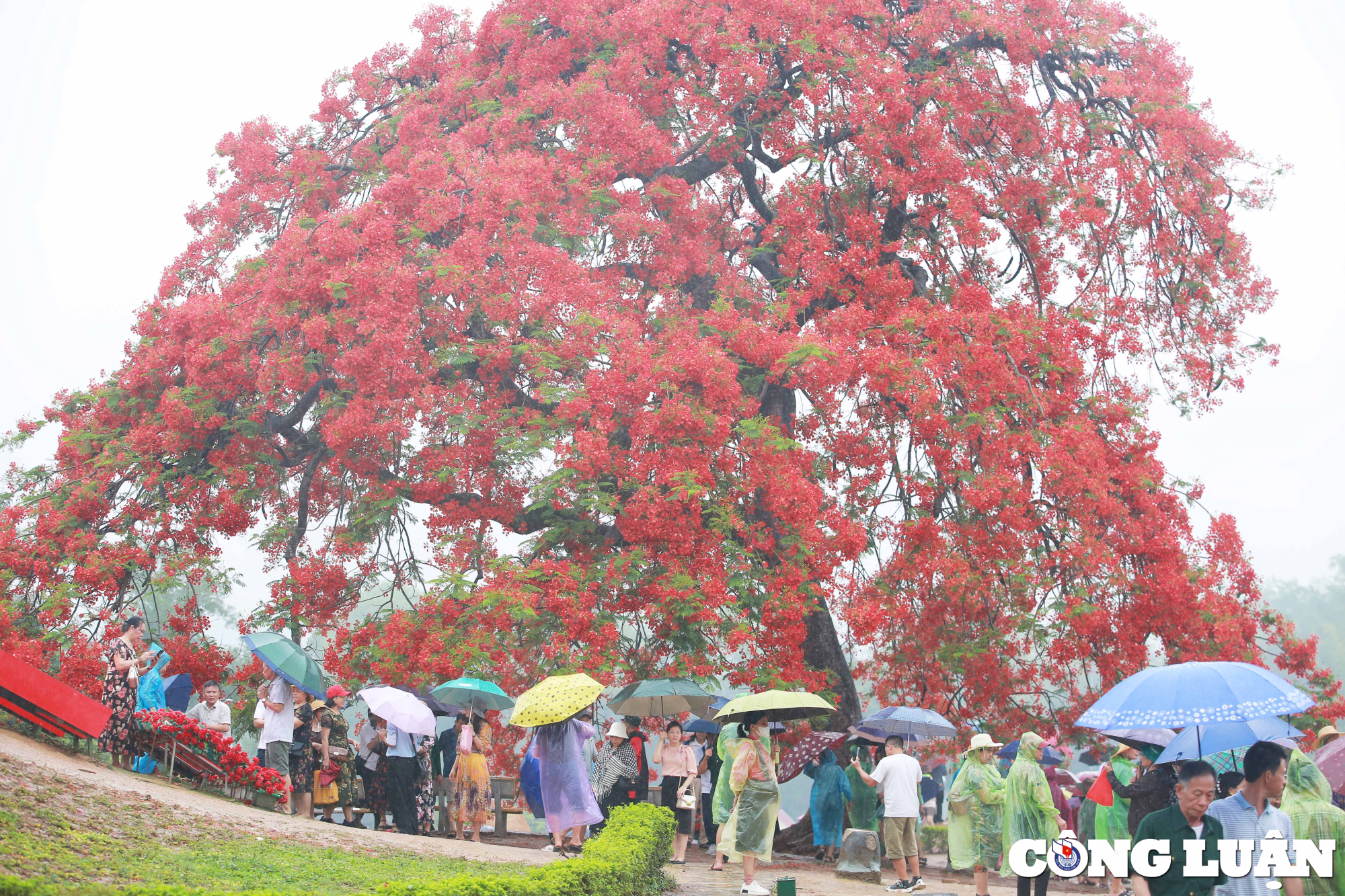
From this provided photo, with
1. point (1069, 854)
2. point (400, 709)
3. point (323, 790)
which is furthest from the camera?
point (323, 790)

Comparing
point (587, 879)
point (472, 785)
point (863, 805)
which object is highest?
point (472, 785)

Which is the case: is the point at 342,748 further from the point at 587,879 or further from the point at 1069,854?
the point at 1069,854

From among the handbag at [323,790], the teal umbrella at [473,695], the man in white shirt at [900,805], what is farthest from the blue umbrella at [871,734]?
the handbag at [323,790]

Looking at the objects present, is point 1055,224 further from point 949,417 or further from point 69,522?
point 69,522

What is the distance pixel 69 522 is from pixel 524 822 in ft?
25.7

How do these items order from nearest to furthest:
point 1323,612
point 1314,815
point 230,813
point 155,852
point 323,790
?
point 1314,815, point 155,852, point 230,813, point 323,790, point 1323,612

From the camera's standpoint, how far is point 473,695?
10.5 m

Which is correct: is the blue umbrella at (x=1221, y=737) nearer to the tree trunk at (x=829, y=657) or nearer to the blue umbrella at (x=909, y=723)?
the blue umbrella at (x=909, y=723)

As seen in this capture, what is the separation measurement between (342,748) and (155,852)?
3960mm

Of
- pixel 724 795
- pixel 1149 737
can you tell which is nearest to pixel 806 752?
pixel 724 795

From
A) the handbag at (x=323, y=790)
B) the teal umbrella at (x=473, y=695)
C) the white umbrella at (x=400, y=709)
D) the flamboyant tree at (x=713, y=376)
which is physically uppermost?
the flamboyant tree at (x=713, y=376)

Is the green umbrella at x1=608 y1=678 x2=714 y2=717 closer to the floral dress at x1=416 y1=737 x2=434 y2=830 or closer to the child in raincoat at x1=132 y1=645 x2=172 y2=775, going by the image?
the floral dress at x1=416 y1=737 x2=434 y2=830

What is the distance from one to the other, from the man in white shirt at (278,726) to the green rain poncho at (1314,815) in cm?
823

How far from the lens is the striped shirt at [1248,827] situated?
168 inches
